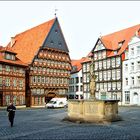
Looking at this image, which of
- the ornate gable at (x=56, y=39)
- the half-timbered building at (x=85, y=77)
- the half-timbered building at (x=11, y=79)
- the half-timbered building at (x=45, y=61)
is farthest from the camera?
the half-timbered building at (x=85, y=77)

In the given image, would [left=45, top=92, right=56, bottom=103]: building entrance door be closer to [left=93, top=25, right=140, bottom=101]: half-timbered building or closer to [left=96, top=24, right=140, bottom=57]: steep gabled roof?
[left=93, top=25, right=140, bottom=101]: half-timbered building

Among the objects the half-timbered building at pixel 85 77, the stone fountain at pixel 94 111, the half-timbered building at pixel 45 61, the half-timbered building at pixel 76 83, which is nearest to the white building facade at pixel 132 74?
the half-timbered building at pixel 85 77

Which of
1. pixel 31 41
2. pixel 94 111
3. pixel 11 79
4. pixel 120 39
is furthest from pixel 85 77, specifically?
pixel 94 111

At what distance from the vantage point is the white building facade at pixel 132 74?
167 ft

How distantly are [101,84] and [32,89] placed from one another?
1444 centimetres

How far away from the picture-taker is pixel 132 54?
5219cm

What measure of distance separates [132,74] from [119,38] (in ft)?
32.5

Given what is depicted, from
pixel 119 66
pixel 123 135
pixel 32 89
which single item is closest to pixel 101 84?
pixel 119 66

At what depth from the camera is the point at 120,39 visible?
57.8 m

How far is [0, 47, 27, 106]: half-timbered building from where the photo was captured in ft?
155

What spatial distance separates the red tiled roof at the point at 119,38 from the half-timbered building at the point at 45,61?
28.9 ft

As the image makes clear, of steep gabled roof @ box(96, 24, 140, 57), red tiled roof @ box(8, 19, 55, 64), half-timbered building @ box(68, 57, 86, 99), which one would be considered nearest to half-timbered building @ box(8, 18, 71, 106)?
red tiled roof @ box(8, 19, 55, 64)

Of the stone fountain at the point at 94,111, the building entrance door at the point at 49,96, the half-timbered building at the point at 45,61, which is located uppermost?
the half-timbered building at the point at 45,61

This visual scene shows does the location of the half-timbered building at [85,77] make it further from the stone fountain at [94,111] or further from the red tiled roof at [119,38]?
the stone fountain at [94,111]
